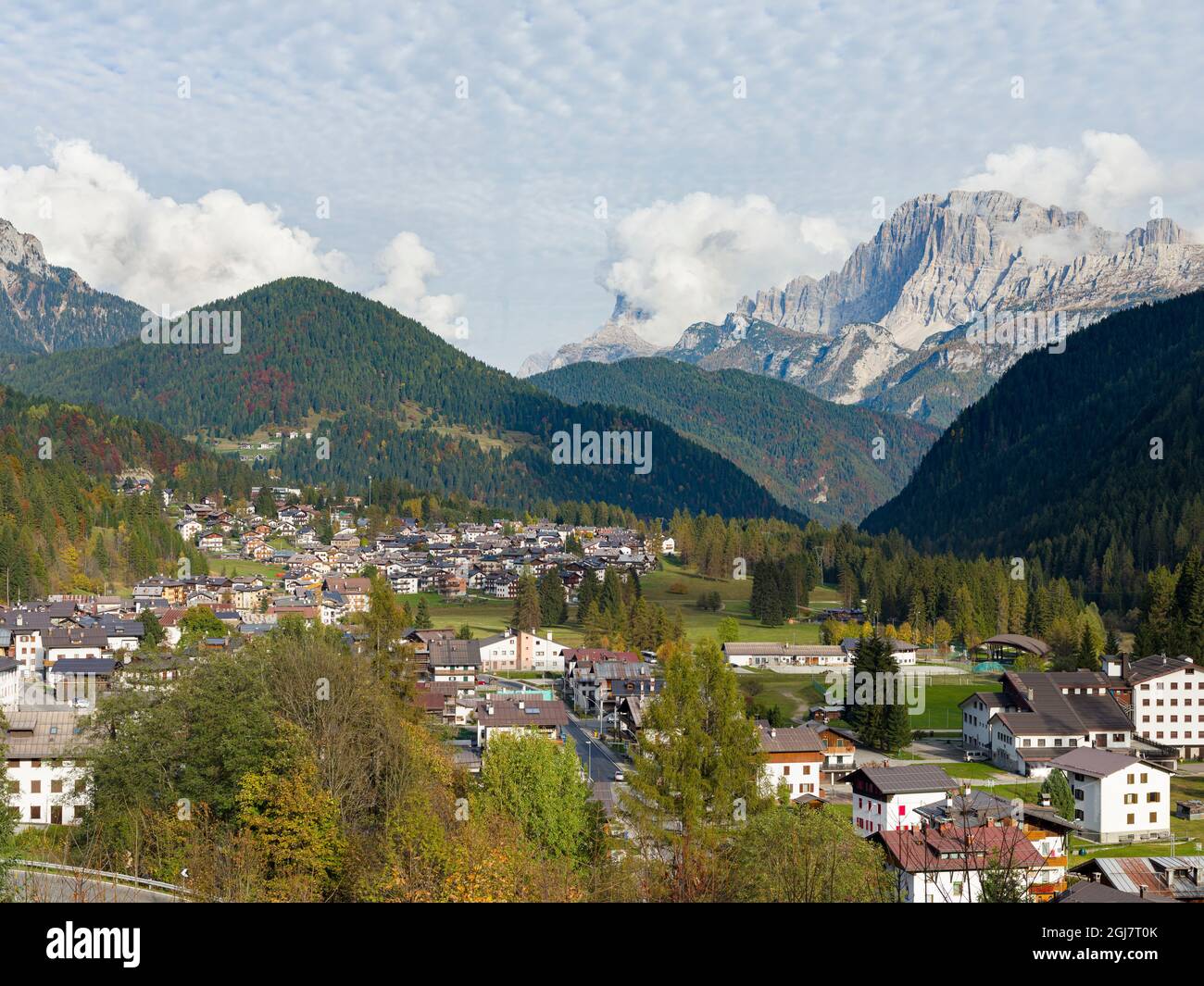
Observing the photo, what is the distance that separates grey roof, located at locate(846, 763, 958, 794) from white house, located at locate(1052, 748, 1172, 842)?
690 cm

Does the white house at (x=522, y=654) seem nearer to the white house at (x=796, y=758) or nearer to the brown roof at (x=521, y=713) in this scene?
the brown roof at (x=521, y=713)

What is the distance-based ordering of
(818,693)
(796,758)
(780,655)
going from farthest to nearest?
(780,655)
(818,693)
(796,758)

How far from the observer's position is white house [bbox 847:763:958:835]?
48.8 metres

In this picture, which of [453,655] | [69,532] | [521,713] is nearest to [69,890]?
[521,713]

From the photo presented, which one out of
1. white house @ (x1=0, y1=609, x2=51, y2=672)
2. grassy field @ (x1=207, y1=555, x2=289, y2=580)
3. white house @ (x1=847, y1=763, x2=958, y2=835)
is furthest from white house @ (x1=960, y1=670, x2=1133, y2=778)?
grassy field @ (x1=207, y1=555, x2=289, y2=580)

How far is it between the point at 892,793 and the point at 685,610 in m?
90.6

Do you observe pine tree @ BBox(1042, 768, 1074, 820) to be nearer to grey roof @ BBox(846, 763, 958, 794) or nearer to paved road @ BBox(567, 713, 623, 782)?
grey roof @ BBox(846, 763, 958, 794)

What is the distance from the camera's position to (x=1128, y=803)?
176 feet

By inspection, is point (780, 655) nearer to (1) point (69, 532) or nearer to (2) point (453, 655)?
(2) point (453, 655)

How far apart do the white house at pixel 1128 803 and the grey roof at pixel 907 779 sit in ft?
22.6

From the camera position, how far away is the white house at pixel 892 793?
48844 millimetres

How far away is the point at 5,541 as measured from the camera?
410ft

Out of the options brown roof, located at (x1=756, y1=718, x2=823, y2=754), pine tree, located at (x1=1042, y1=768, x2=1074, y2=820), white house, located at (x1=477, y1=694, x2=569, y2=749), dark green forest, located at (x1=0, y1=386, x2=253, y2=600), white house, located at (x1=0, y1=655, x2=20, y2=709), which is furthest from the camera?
dark green forest, located at (x1=0, y1=386, x2=253, y2=600)

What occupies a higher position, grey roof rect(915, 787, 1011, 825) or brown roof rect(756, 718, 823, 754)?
grey roof rect(915, 787, 1011, 825)
